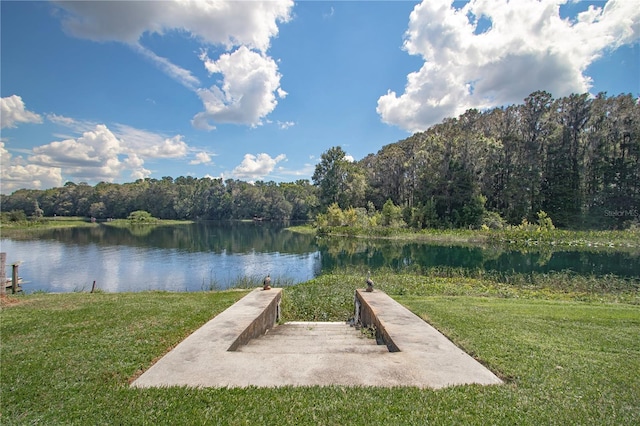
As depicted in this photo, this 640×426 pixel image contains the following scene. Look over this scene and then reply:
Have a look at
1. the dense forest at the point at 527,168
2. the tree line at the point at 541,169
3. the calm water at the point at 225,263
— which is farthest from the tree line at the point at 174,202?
the calm water at the point at 225,263

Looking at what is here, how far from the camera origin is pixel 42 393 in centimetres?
358

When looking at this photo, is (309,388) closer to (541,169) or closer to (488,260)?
(488,260)

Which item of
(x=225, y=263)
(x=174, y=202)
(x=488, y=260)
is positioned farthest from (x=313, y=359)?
(x=174, y=202)

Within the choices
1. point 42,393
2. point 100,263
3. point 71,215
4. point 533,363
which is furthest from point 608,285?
point 71,215

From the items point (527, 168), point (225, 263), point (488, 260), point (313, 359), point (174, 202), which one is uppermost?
point (527, 168)

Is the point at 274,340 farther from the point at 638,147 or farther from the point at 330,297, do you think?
the point at 638,147

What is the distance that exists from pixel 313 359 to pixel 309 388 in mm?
840

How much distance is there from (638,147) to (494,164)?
17285 millimetres

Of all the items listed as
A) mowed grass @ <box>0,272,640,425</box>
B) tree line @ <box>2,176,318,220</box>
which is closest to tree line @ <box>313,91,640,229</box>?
mowed grass @ <box>0,272,640,425</box>

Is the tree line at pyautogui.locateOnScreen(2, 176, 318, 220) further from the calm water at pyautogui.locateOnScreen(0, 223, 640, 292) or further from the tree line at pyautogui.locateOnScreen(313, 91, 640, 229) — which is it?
the calm water at pyautogui.locateOnScreen(0, 223, 640, 292)

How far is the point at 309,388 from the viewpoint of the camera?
12.1ft

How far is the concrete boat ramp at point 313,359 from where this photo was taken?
3.94 meters

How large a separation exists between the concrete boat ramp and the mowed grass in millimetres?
231

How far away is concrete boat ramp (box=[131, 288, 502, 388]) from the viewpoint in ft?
12.9
